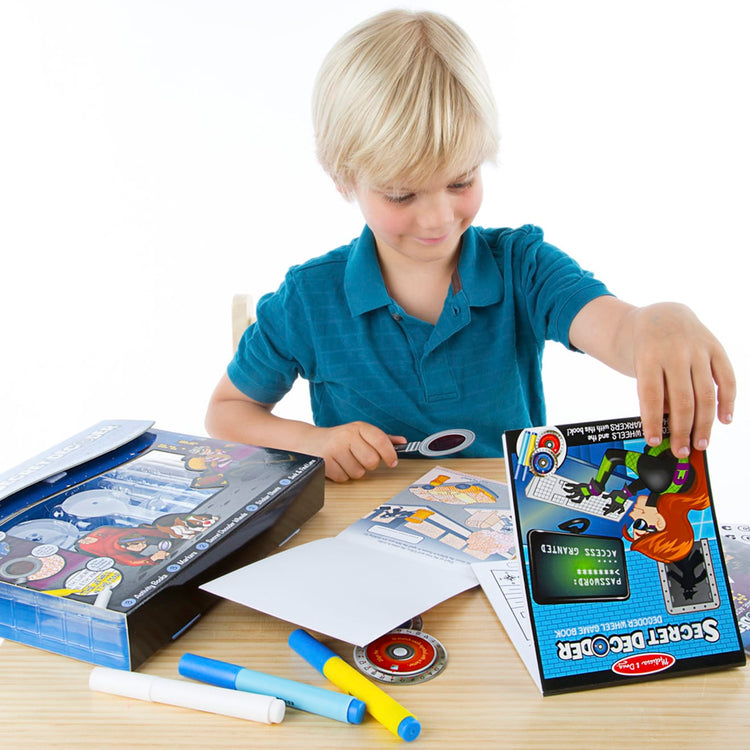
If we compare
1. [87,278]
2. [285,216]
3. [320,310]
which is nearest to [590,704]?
[320,310]

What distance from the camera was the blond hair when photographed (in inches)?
30.1

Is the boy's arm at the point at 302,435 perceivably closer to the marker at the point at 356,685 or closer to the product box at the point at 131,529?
the product box at the point at 131,529

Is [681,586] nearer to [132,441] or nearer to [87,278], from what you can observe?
[132,441]

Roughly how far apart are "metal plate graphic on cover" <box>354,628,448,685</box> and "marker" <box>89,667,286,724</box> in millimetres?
63

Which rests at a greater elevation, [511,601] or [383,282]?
[383,282]

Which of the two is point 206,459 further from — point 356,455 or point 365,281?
point 365,281

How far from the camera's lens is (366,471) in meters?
0.80

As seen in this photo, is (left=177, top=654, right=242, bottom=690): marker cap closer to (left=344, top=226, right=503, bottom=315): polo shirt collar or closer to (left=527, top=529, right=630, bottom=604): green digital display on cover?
(left=527, top=529, right=630, bottom=604): green digital display on cover

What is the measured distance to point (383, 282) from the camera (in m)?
0.97

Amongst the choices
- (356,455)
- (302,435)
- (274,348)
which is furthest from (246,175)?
(356,455)

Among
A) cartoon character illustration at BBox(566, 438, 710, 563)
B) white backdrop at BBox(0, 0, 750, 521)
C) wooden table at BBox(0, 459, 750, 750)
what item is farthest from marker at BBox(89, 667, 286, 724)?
white backdrop at BBox(0, 0, 750, 521)

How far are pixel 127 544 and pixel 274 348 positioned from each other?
465 millimetres

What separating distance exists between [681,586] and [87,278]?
180 centimetres

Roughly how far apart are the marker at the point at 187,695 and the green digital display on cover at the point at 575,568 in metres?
0.16
